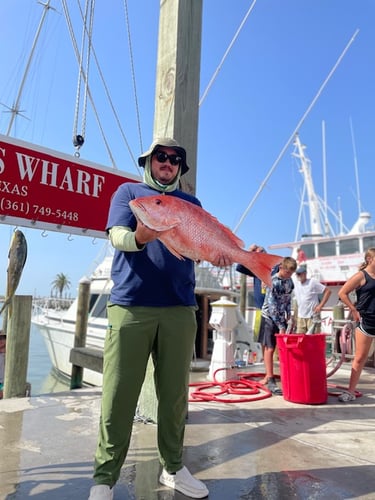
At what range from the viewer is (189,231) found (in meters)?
1.67

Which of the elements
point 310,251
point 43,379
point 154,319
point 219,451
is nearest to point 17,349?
point 219,451

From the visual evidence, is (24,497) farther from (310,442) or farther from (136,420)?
(310,442)

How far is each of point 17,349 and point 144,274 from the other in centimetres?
346

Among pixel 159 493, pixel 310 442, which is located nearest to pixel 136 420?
pixel 159 493

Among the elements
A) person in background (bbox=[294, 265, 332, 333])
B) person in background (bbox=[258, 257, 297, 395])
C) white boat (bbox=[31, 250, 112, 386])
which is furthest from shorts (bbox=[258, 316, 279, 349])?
white boat (bbox=[31, 250, 112, 386])

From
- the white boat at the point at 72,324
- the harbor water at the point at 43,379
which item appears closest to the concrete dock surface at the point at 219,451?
the white boat at the point at 72,324

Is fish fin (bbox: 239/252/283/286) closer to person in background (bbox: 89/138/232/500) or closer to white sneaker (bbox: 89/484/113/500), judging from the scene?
person in background (bbox: 89/138/232/500)

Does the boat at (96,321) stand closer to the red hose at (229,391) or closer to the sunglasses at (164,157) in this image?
the red hose at (229,391)

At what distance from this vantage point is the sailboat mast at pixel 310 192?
71.1 feet

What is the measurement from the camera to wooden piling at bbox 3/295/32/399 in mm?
4652

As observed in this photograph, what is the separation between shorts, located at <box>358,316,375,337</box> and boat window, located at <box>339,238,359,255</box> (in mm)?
12982

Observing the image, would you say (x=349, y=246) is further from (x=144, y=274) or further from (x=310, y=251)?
(x=144, y=274)

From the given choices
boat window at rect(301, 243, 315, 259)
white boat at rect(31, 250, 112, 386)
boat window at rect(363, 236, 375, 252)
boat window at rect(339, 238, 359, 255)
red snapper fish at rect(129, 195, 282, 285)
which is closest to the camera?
red snapper fish at rect(129, 195, 282, 285)

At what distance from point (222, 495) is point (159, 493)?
334mm
